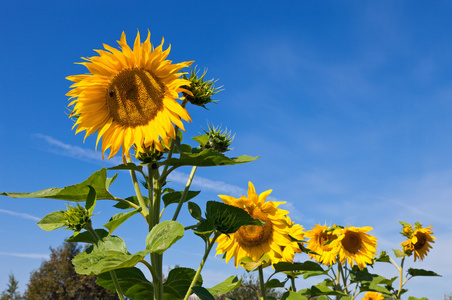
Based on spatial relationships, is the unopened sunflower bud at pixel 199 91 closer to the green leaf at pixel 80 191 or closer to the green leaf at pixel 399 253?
the green leaf at pixel 80 191

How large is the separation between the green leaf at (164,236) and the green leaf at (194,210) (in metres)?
0.47

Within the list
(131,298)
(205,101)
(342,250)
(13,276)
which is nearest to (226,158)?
(205,101)

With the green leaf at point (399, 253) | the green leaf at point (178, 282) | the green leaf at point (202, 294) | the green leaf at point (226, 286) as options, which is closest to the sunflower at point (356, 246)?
the green leaf at point (399, 253)

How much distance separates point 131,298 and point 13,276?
27.7 m

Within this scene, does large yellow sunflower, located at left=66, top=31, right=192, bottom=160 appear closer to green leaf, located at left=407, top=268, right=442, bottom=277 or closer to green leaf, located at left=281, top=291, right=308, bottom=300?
green leaf, located at left=281, top=291, right=308, bottom=300

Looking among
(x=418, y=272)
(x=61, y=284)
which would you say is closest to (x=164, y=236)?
(x=418, y=272)

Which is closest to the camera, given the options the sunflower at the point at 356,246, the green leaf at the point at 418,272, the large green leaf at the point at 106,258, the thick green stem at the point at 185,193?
the large green leaf at the point at 106,258

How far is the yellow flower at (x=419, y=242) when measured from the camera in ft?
20.8

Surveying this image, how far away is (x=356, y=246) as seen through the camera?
5414 mm

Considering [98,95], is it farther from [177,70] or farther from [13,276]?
[13,276]

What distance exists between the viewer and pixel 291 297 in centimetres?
385

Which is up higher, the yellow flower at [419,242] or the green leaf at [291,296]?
the yellow flower at [419,242]

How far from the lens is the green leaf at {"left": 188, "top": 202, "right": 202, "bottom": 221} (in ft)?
9.73

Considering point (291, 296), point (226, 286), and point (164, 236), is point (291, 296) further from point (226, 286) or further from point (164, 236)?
point (164, 236)
